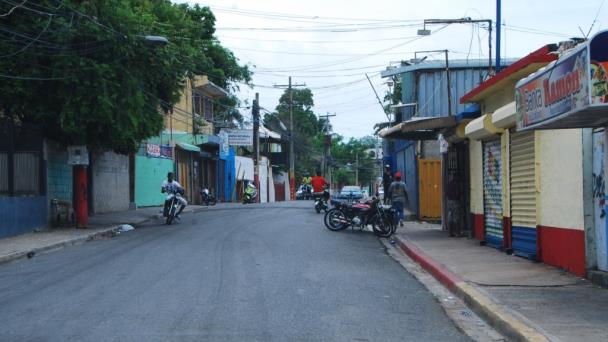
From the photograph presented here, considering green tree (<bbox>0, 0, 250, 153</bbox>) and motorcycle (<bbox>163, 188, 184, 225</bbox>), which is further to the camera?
motorcycle (<bbox>163, 188, 184, 225</bbox>)

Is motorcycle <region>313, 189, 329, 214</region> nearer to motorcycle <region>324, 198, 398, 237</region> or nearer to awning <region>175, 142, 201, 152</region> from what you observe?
motorcycle <region>324, 198, 398, 237</region>

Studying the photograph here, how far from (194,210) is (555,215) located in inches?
920

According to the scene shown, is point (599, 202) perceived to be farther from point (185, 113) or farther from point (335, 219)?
point (185, 113)

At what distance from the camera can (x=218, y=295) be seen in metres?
9.30

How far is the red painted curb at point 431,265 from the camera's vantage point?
10868mm

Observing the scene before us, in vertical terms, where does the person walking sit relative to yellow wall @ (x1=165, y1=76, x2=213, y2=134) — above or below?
below

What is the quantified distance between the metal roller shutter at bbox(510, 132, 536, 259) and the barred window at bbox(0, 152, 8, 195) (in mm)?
12781

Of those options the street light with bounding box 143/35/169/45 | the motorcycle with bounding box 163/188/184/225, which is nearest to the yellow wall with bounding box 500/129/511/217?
the street light with bounding box 143/35/169/45

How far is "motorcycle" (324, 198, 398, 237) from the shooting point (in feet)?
63.5

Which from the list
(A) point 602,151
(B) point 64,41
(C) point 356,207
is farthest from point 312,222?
(A) point 602,151

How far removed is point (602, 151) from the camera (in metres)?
9.86

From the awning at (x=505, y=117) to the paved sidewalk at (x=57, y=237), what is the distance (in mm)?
9994

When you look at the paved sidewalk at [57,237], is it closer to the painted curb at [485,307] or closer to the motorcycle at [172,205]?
the motorcycle at [172,205]

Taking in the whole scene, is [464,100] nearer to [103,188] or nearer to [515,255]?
[515,255]
